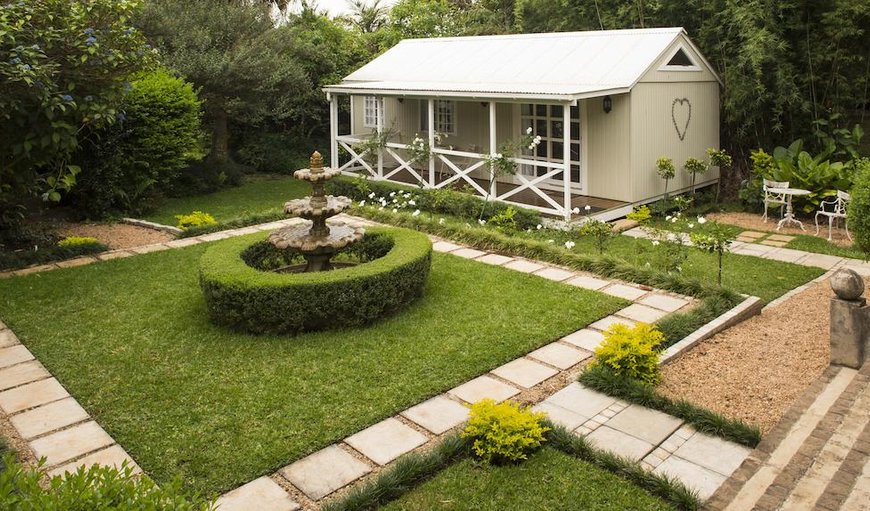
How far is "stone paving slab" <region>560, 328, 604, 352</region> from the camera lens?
647cm

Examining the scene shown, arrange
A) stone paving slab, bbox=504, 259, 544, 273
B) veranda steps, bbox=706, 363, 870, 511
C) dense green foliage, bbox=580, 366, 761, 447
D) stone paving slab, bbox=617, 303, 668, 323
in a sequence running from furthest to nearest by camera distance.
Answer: stone paving slab, bbox=504, 259, 544, 273, stone paving slab, bbox=617, 303, 668, 323, dense green foliage, bbox=580, 366, 761, 447, veranda steps, bbox=706, 363, 870, 511

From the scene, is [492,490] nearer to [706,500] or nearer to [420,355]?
[706,500]

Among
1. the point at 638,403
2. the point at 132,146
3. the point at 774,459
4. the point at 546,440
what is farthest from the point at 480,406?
the point at 132,146

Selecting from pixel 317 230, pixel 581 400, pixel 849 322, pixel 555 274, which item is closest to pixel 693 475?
pixel 581 400

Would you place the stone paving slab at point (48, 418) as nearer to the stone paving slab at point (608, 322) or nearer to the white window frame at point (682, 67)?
the stone paving slab at point (608, 322)

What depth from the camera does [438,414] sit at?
5.18m

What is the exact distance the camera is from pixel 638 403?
17.3 ft

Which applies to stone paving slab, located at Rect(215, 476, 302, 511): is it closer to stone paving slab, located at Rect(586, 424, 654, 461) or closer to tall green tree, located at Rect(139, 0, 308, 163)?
stone paving slab, located at Rect(586, 424, 654, 461)

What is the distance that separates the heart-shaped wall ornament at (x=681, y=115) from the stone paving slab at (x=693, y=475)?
9.43 m

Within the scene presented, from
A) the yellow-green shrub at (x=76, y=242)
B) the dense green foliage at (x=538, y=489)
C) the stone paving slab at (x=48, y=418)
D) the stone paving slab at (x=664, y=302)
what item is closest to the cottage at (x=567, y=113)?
the stone paving slab at (x=664, y=302)

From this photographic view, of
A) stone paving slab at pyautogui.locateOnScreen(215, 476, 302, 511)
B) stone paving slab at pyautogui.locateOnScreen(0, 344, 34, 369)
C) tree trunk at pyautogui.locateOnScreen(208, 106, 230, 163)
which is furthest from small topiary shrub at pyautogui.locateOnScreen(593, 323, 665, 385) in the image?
tree trunk at pyautogui.locateOnScreen(208, 106, 230, 163)

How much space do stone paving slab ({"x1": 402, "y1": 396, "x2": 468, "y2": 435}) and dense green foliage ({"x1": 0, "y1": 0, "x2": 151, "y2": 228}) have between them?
4.52 m

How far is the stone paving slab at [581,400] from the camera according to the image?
5.22 metres

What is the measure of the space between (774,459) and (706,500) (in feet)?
2.28
